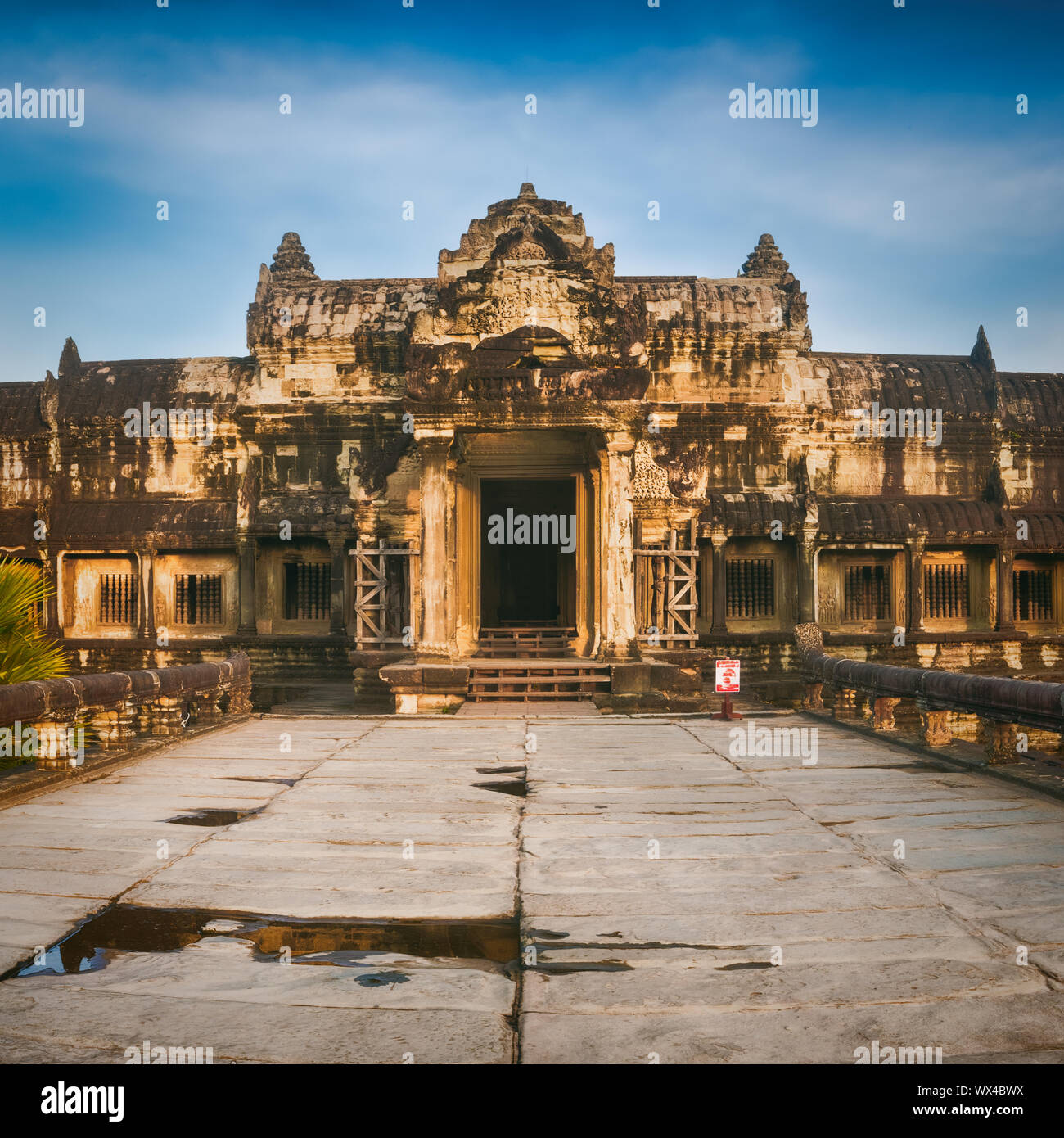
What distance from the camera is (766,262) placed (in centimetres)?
2995

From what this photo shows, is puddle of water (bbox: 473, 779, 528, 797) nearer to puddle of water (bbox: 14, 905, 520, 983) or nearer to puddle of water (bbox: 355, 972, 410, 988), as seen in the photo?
puddle of water (bbox: 14, 905, 520, 983)

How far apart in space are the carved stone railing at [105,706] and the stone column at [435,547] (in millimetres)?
3215

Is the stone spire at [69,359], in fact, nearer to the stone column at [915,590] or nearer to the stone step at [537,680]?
the stone step at [537,680]

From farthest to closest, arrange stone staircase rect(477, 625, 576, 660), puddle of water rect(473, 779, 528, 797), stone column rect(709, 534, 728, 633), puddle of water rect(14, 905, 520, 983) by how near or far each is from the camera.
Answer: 1. stone column rect(709, 534, 728, 633)
2. stone staircase rect(477, 625, 576, 660)
3. puddle of water rect(473, 779, 528, 797)
4. puddle of water rect(14, 905, 520, 983)

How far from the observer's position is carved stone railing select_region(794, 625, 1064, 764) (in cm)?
750

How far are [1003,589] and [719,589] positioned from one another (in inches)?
260

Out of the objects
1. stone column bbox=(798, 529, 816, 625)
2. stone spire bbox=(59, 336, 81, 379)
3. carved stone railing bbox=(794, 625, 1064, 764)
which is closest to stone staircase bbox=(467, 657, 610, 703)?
carved stone railing bbox=(794, 625, 1064, 764)

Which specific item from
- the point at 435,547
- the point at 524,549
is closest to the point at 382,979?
the point at 435,547

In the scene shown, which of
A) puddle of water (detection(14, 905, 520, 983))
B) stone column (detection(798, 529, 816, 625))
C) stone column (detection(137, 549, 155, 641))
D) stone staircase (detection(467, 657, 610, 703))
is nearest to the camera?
puddle of water (detection(14, 905, 520, 983))

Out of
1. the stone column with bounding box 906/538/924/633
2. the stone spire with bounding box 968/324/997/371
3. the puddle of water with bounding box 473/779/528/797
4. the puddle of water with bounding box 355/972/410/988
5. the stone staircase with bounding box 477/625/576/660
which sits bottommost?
the puddle of water with bounding box 473/779/528/797

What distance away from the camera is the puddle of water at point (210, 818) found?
637 cm

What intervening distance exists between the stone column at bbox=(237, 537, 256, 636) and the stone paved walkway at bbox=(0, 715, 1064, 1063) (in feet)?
46.1

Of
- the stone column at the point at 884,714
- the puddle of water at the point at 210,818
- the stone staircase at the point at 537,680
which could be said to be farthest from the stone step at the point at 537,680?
the puddle of water at the point at 210,818
